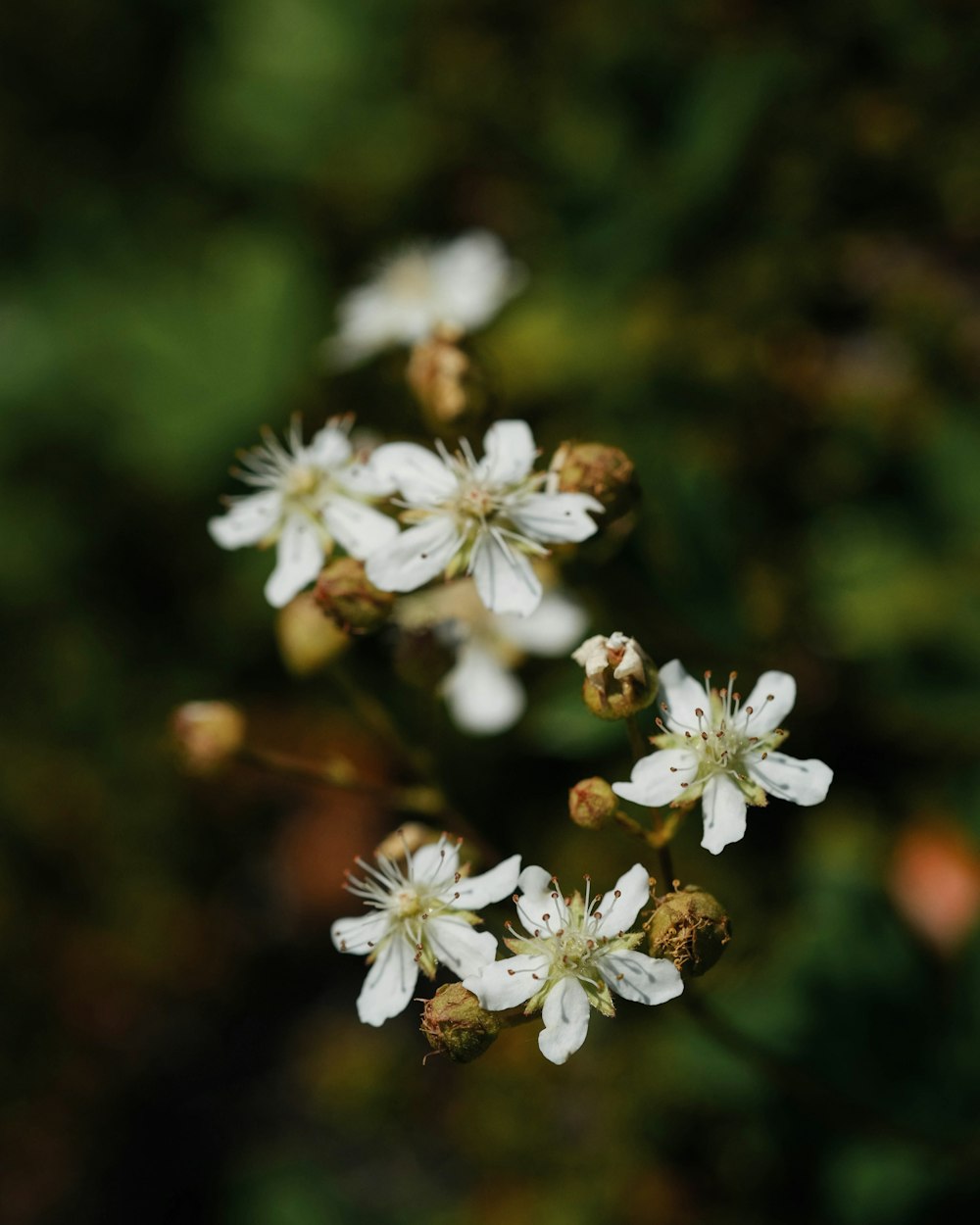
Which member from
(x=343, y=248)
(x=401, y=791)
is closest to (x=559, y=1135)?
(x=401, y=791)

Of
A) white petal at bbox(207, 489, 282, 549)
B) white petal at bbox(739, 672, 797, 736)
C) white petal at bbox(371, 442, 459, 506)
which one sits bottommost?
white petal at bbox(739, 672, 797, 736)

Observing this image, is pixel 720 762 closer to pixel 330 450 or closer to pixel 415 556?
pixel 415 556

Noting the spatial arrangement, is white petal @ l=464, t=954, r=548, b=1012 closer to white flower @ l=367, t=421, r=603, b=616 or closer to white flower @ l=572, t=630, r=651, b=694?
white flower @ l=572, t=630, r=651, b=694

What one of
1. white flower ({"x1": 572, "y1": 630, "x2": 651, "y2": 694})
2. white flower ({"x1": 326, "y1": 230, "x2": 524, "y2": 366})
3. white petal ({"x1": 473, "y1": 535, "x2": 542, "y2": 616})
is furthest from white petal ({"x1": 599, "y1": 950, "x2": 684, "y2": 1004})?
white flower ({"x1": 326, "y1": 230, "x2": 524, "y2": 366})

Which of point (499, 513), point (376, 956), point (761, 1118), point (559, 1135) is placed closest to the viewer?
point (376, 956)

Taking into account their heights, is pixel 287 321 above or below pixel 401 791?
above

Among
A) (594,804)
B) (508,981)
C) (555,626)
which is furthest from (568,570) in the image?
(508,981)

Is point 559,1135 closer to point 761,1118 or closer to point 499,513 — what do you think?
point 761,1118

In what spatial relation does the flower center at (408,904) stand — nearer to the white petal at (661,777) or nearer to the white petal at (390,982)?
the white petal at (390,982)
